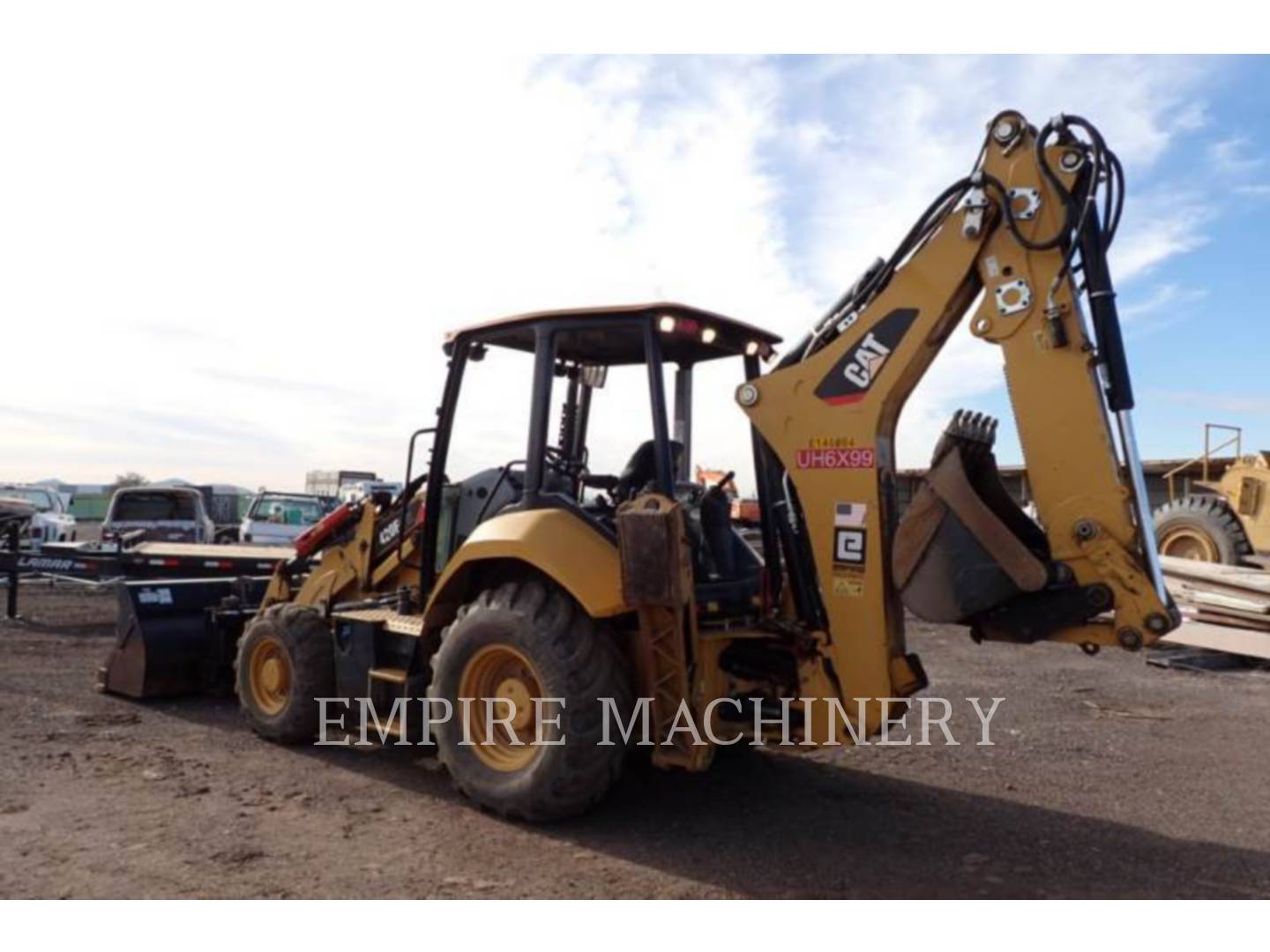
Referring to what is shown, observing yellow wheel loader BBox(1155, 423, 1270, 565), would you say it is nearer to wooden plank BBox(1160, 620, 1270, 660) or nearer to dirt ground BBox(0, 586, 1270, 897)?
wooden plank BBox(1160, 620, 1270, 660)

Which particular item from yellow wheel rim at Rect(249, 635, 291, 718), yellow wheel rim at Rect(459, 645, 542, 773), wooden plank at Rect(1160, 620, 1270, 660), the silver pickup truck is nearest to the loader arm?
yellow wheel rim at Rect(459, 645, 542, 773)

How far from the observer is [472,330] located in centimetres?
585

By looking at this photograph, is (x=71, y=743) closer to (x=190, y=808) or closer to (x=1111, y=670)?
(x=190, y=808)

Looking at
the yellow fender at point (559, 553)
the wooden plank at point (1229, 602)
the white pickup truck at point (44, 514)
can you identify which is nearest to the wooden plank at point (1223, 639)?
the wooden plank at point (1229, 602)

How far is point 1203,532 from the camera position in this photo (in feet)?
43.3

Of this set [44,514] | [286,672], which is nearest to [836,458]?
[286,672]

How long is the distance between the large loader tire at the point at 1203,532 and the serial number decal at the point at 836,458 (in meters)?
10.5

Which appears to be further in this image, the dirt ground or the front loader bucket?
the front loader bucket

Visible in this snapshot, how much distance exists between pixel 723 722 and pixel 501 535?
1446 mm

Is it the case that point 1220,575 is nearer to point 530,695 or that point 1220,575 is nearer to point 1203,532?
point 1203,532

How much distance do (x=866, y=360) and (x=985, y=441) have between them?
2.17ft

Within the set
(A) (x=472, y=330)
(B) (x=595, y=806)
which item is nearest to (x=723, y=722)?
(B) (x=595, y=806)

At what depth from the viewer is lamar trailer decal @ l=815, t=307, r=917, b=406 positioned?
4.62m

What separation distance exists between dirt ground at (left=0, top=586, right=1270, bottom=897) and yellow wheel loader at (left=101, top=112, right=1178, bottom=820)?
17.4 inches
